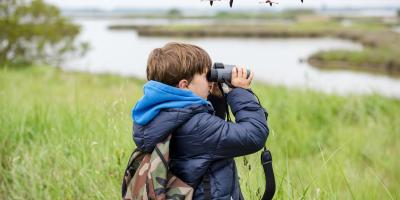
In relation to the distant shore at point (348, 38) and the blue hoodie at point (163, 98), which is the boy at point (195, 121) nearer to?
the blue hoodie at point (163, 98)

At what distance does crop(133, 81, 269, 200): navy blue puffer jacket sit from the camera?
6.22ft

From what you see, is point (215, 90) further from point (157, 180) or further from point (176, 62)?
point (157, 180)

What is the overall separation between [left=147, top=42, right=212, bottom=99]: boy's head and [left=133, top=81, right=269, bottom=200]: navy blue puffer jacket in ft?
0.34

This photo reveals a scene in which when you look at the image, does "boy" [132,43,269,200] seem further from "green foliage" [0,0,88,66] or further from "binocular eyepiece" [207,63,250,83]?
"green foliage" [0,0,88,66]

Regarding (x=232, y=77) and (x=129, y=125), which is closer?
(x=232, y=77)

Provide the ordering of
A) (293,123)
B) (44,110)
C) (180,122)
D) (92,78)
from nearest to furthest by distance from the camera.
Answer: (180,122) < (44,110) < (293,123) < (92,78)

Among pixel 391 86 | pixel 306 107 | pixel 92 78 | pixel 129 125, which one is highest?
pixel 129 125

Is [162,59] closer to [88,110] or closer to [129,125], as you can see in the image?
[129,125]

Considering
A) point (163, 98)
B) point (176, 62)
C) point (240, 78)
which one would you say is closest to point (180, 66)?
point (176, 62)

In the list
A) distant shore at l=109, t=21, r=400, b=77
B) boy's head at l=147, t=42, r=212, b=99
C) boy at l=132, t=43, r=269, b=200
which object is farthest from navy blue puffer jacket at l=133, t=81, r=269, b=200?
distant shore at l=109, t=21, r=400, b=77

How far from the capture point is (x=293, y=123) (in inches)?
245

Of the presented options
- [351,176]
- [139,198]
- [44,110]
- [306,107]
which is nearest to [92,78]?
[306,107]

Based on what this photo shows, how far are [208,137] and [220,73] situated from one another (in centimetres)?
25

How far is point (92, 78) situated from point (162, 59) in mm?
15501
